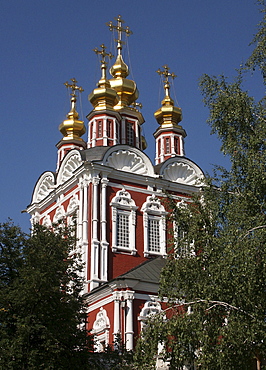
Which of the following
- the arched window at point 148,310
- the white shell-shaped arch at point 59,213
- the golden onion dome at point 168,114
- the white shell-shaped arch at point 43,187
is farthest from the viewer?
the golden onion dome at point 168,114

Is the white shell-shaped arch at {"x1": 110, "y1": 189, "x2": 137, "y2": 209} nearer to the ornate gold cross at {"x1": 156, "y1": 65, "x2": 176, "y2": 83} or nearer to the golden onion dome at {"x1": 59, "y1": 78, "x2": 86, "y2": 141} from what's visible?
the golden onion dome at {"x1": 59, "y1": 78, "x2": 86, "y2": 141}

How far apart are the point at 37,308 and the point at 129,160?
1213 cm

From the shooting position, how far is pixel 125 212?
78.9ft

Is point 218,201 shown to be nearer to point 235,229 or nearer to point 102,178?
point 235,229

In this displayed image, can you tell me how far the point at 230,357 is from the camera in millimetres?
12289

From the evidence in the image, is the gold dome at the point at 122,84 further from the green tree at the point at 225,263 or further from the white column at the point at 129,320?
the green tree at the point at 225,263

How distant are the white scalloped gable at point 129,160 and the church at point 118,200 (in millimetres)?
39

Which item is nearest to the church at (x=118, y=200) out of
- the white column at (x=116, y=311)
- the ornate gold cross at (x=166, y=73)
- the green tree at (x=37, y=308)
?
the white column at (x=116, y=311)

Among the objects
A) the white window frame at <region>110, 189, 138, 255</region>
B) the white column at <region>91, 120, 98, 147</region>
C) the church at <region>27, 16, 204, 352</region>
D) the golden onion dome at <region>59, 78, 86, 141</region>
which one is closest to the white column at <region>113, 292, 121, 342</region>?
the church at <region>27, 16, 204, 352</region>

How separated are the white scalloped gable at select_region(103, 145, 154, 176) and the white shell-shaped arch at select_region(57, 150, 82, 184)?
146 cm

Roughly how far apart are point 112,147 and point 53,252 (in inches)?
401

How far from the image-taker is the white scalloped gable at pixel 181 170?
2609cm

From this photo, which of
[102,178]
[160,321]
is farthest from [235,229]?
[102,178]

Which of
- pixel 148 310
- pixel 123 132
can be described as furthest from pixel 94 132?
pixel 148 310
